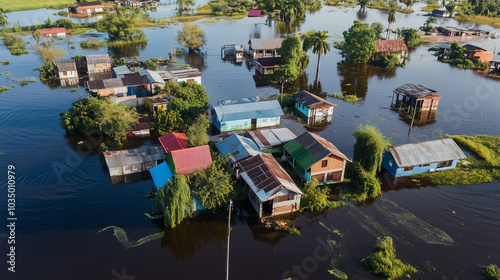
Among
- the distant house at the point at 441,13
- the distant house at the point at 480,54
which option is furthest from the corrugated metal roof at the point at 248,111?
the distant house at the point at 441,13

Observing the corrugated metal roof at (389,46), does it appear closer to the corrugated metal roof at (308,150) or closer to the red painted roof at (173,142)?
the corrugated metal roof at (308,150)

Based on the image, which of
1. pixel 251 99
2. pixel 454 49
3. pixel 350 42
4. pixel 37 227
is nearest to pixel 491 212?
pixel 251 99

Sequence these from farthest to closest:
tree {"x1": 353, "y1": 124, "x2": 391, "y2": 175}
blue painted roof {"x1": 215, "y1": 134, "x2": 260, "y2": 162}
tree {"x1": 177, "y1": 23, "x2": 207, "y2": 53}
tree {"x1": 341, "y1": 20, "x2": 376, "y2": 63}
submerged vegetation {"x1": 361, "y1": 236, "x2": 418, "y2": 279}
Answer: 1. tree {"x1": 177, "y1": 23, "x2": 207, "y2": 53}
2. tree {"x1": 341, "y1": 20, "x2": 376, "y2": 63}
3. blue painted roof {"x1": 215, "y1": 134, "x2": 260, "y2": 162}
4. tree {"x1": 353, "y1": 124, "x2": 391, "y2": 175}
5. submerged vegetation {"x1": 361, "y1": 236, "x2": 418, "y2": 279}

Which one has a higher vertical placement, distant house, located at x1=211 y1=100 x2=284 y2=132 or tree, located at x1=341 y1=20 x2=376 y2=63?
tree, located at x1=341 y1=20 x2=376 y2=63

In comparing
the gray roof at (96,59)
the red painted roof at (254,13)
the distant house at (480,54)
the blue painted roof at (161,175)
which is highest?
the red painted roof at (254,13)

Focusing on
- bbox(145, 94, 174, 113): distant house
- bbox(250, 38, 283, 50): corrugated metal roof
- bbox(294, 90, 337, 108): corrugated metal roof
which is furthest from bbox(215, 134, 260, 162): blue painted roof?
bbox(250, 38, 283, 50): corrugated metal roof

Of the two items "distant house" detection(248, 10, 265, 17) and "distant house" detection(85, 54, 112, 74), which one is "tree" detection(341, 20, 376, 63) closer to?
"distant house" detection(85, 54, 112, 74)
